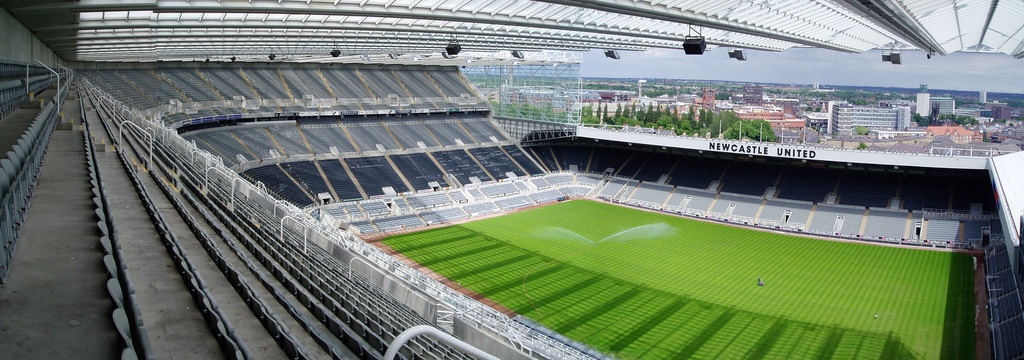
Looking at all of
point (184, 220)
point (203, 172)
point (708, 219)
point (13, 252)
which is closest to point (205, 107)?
point (203, 172)

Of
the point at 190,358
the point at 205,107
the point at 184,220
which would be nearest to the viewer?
the point at 190,358

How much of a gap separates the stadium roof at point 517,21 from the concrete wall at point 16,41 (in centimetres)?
25

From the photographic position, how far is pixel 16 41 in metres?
14.4

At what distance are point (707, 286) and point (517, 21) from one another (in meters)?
12.9

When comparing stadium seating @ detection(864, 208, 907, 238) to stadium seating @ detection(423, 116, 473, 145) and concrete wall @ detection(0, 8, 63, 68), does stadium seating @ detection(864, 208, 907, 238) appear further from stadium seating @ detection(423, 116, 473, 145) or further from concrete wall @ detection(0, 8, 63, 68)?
concrete wall @ detection(0, 8, 63, 68)

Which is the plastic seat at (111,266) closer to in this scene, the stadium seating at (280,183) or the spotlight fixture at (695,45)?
the spotlight fixture at (695,45)

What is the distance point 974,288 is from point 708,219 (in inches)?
598

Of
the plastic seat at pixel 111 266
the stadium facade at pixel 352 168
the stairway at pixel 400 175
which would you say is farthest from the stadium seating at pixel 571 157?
the plastic seat at pixel 111 266

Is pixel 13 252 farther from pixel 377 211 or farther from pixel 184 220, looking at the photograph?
pixel 377 211

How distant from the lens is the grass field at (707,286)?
20.5 m

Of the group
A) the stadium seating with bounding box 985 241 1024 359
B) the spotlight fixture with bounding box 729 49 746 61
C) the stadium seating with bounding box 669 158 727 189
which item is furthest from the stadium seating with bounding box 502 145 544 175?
the stadium seating with bounding box 985 241 1024 359

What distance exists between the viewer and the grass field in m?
20.5

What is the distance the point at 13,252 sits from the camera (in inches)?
221

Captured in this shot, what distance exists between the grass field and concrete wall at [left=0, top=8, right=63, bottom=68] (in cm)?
1532
